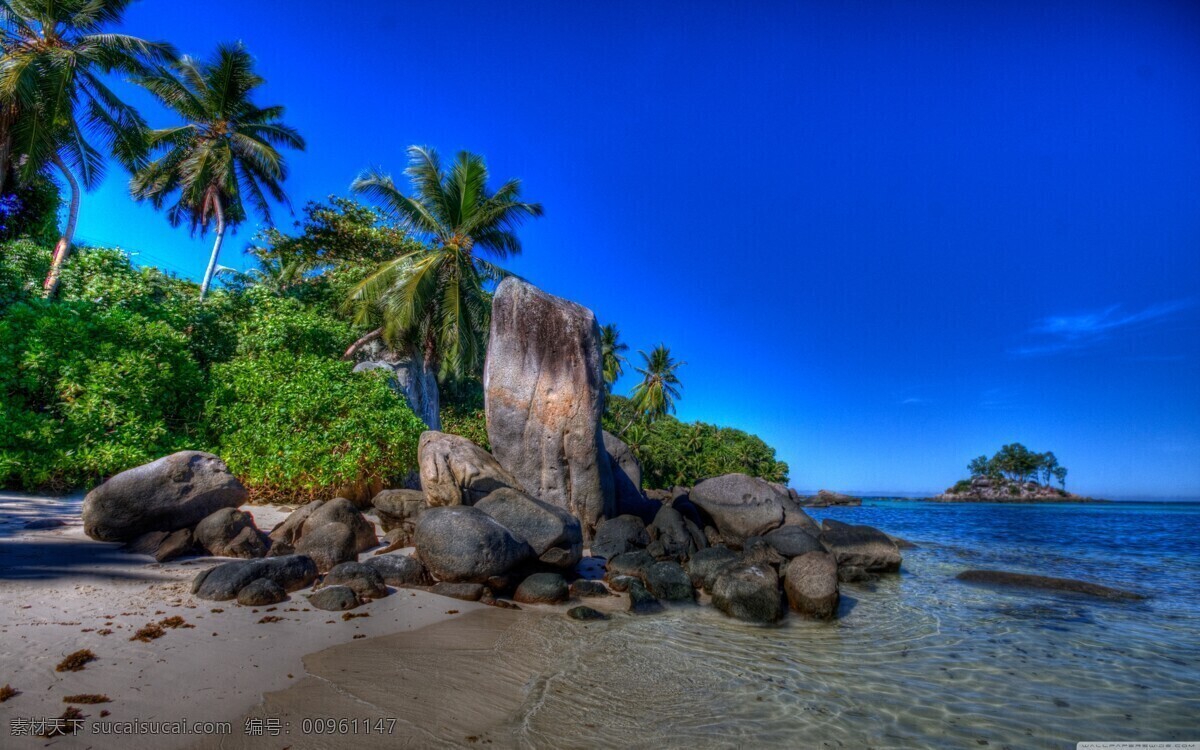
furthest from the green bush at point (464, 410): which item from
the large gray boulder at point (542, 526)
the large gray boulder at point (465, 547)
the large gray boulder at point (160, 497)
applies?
the large gray boulder at point (465, 547)

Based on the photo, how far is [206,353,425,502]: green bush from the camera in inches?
430

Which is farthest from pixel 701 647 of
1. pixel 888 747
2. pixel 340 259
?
pixel 340 259

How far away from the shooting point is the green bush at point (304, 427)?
10914 mm

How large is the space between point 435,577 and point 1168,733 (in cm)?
841

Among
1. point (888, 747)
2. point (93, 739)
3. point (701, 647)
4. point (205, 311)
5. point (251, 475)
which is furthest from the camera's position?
point (205, 311)

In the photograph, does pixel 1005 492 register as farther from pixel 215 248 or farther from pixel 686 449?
pixel 215 248

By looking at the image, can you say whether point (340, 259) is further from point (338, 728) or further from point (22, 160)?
point (338, 728)

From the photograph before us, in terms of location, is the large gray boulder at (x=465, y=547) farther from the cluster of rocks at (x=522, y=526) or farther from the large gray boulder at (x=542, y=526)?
the large gray boulder at (x=542, y=526)

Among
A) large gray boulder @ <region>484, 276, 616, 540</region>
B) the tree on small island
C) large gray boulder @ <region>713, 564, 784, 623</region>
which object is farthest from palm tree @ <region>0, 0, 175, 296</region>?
the tree on small island

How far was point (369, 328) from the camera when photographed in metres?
20.9

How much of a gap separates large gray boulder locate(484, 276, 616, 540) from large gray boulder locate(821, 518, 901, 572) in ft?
18.4

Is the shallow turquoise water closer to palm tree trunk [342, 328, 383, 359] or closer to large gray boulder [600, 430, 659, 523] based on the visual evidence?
large gray boulder [600, 430, 659, 523]

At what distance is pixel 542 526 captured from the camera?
9.35 metres

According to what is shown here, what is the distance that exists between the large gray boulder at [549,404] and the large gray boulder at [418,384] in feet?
27.0
